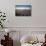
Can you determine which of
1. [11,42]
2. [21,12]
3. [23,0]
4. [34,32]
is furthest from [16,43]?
[23,0]

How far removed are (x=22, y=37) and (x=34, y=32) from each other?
29cm

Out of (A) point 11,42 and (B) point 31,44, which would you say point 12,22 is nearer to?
(A) point 11,42

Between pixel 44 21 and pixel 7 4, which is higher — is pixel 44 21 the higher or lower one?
the lower one

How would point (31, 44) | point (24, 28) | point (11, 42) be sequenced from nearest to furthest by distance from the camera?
point (31, 44) → point (11, 42) → point (24, 28)

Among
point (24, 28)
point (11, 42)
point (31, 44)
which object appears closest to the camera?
point (31, 44)

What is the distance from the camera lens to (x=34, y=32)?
2.98 meters

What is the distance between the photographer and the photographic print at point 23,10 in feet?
9.80

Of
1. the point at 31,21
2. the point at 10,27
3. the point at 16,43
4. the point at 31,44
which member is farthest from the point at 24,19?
the point at 31,44

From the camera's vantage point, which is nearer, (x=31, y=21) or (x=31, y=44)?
(x=31, y=44)

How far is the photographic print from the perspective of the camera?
299cm

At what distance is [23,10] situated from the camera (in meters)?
3.01

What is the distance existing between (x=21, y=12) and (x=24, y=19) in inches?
6.5

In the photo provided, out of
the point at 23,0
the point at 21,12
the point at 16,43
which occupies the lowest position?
the point at 16,43

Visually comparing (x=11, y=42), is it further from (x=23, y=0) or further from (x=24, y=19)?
(x=23, y=0)
